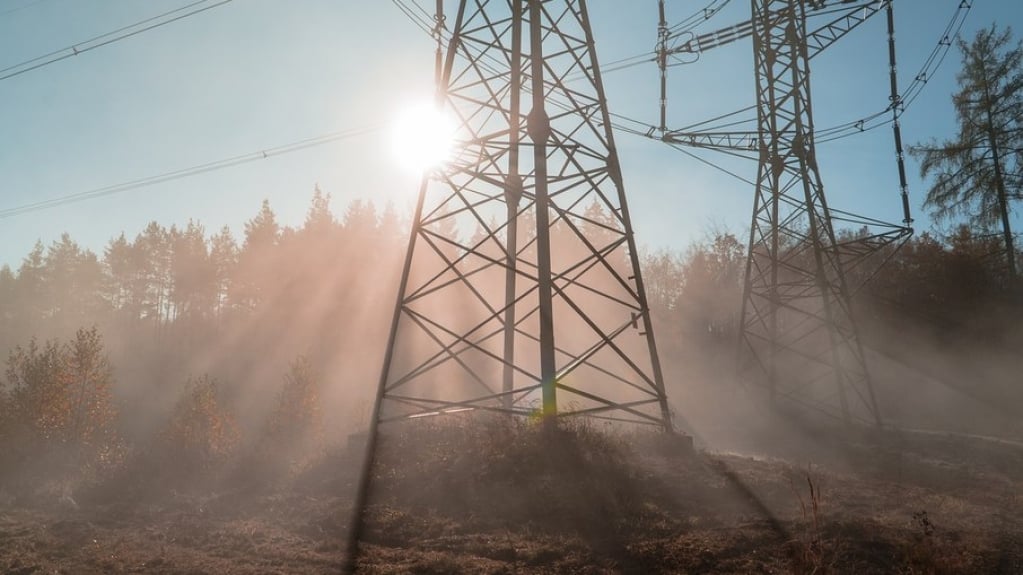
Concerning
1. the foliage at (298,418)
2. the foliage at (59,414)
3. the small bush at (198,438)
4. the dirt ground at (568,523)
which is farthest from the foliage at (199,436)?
the dirt ground at (568,523)

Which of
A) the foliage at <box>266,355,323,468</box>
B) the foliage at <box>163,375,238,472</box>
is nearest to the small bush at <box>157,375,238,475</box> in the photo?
the foliage at <box>163,375,238,472</box>

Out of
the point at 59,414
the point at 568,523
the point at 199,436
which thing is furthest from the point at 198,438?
the point at 568,523

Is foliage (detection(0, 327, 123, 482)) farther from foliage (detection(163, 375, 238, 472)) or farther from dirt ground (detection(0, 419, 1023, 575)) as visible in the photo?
dirt ground (detection(0, 419, 1023, 575))

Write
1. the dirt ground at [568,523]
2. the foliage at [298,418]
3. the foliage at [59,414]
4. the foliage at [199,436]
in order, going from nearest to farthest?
the dirt ground at [568,523] → the foliage at [199,436] → the foliage at [59,414] → the foliage at [298,418]

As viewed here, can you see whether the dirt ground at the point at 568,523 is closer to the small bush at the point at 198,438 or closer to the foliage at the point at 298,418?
the small bush at the point at 198,438

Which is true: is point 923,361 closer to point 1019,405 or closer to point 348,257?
point 1019,405

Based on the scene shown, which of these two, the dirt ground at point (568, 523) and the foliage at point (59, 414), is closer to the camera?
the dirt ground at point (568, 523)

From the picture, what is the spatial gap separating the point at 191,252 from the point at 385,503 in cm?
5157

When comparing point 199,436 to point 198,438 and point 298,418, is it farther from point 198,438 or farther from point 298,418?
point 298,418

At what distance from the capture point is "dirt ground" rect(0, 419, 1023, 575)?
4961 millimetres

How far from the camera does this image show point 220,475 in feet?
48.2

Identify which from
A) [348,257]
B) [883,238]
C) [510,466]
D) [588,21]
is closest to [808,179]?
[883,238]

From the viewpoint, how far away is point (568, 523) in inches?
240

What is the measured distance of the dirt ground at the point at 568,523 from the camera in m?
4.96
